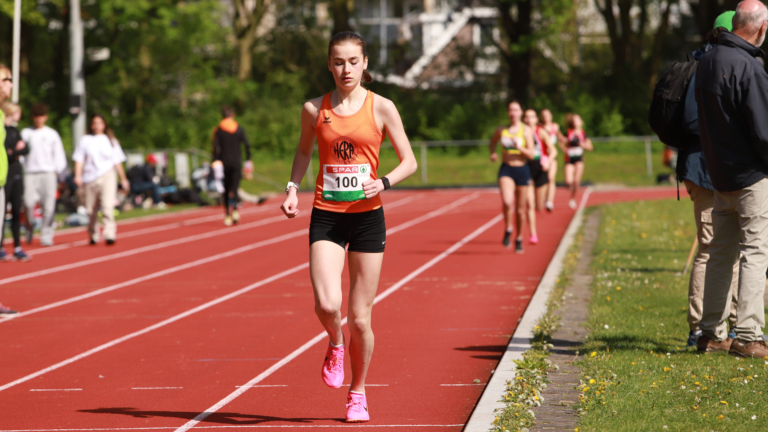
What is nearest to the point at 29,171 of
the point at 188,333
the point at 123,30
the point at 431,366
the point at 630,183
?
the point at 188,333

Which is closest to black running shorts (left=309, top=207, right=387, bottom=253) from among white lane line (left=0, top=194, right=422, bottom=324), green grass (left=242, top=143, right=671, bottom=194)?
white lane line (left=0, top=194, right=422, bottom=324)

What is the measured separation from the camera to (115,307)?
9.61 meters

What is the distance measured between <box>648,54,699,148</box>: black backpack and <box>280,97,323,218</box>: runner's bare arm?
8.16ft

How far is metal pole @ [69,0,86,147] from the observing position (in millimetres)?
20953

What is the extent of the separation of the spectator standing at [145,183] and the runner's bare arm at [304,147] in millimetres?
19912

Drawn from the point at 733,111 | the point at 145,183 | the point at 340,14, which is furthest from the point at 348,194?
the point at 340,14

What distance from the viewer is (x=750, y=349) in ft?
19.3

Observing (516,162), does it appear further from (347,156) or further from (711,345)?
(347,156)

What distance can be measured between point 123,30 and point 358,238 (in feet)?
126

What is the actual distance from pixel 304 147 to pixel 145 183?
20243mm

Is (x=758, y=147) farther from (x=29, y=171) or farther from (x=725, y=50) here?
(x=29, y=171)

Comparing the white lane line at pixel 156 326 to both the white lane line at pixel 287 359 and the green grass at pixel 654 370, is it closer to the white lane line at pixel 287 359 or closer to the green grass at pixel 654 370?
the white lane line at pixel 287 359

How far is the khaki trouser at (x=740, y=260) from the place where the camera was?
5809mm

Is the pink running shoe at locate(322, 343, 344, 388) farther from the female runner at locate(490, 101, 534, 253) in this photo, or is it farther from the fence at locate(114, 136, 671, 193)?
the fence at locate(114, 136, 671, 193)
